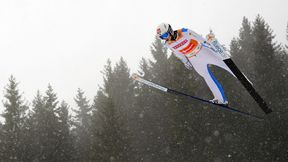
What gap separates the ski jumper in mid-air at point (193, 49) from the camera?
8461 millimetres

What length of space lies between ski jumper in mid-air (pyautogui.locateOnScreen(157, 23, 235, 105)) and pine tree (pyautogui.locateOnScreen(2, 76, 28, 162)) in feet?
61.4

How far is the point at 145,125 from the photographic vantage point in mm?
29531

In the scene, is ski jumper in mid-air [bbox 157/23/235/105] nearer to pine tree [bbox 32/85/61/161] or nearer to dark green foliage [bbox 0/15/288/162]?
dark green foliage [bbox 0/15/288/162]

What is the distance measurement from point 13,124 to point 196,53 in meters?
20.3

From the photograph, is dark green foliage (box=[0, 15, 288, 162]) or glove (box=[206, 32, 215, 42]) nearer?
glove (box=[206, 32, 215, 42])

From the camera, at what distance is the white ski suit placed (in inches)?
336

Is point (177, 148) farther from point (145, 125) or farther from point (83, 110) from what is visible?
point (83, 110)

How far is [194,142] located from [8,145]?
45.9ft

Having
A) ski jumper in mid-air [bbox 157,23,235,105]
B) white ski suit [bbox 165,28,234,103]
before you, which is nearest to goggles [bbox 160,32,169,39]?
ski jumper in mid-air [bbox 157,23,235,105]

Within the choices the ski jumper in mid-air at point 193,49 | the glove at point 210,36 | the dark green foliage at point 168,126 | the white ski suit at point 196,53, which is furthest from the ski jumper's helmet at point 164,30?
the dark green foliage at point 168,126

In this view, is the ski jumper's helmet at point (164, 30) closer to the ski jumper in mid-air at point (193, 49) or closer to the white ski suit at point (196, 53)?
the ski jumper in mid-air at point (193, 49)

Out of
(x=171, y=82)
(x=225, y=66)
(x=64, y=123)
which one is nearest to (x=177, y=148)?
(x=171, y=82)

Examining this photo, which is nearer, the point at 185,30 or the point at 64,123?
the point at 185,30

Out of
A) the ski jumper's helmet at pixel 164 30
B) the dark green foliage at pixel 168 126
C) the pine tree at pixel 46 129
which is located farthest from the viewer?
the pine tree at pixel 46 129
